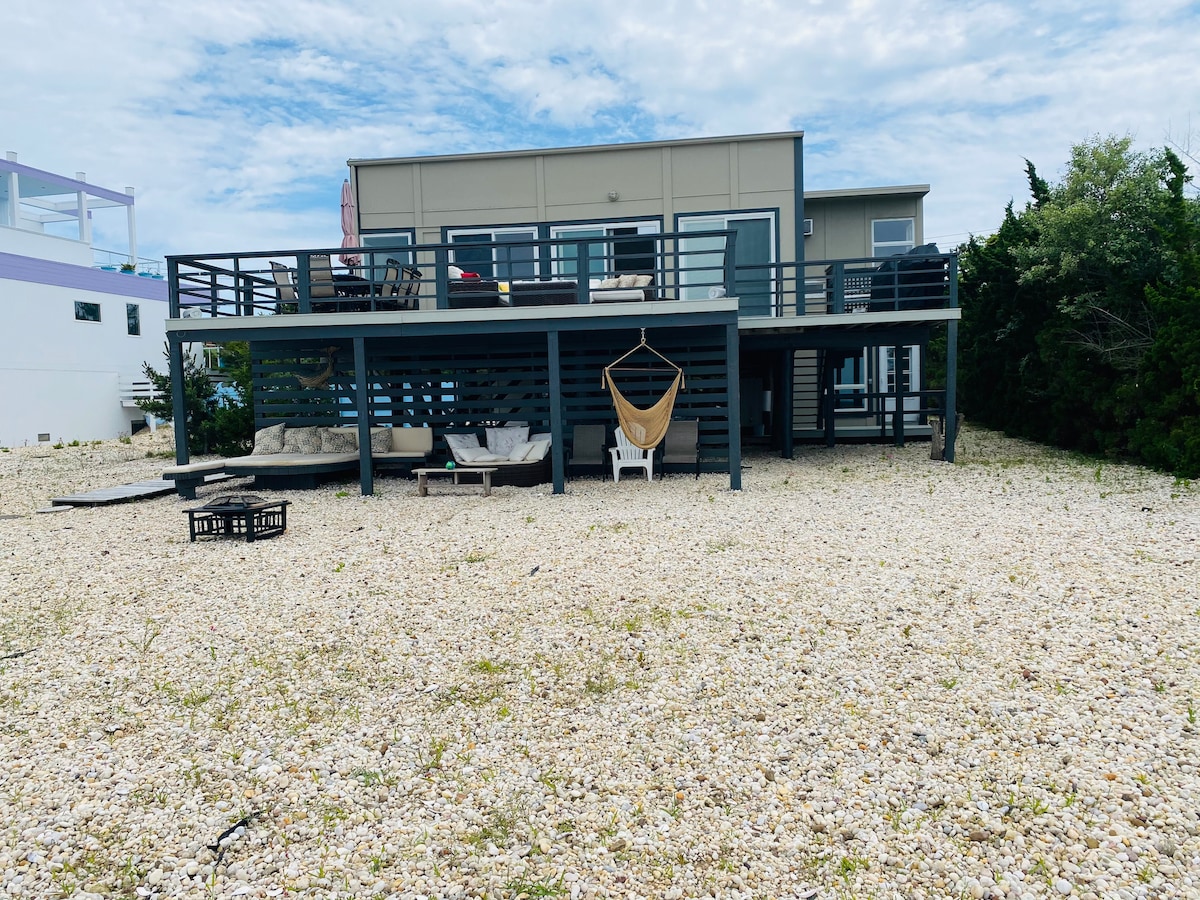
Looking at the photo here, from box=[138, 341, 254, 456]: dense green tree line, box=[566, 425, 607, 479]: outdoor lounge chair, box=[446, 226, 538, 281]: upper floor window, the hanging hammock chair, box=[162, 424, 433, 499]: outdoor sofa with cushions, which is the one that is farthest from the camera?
box=[138, 341, 254, 456]: dense green tree line

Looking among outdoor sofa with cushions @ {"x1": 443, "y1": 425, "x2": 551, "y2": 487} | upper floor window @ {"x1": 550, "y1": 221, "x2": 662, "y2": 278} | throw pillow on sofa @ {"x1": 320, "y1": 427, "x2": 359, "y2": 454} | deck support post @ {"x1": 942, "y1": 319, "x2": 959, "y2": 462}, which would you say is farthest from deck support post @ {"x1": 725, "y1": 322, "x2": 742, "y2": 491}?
throw pillow on sofa @ {"x1": 320, "y1": 427, "x2": 359, "y2": 454}

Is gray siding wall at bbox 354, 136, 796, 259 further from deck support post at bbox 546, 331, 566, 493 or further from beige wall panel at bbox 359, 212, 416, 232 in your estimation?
deck support post at bbox 546, 331, 566, 493

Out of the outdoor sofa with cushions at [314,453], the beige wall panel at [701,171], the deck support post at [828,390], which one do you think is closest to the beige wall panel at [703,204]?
the beige wall panel at [701,171]

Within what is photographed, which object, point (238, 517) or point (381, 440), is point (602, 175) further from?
point (238, 517)

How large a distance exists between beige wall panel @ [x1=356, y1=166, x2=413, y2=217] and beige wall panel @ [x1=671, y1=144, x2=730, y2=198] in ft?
15.2

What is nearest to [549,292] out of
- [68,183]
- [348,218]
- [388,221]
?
[388,221]

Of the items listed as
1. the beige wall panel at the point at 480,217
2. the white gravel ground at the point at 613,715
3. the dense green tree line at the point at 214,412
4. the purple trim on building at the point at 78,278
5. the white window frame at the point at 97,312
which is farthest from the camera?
the white window frame at the point at 97,312

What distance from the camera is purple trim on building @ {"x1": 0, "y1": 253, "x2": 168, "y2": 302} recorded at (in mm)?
20000

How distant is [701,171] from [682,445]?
522cm

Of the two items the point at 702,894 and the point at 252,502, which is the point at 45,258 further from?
the point at 702,894

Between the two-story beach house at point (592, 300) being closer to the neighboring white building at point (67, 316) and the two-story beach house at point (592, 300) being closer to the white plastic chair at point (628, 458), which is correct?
the white plastic chair at point (628, 458)

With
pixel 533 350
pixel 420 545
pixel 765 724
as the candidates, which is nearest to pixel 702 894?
pixel 765 724

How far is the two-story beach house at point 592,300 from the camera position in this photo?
10.1m

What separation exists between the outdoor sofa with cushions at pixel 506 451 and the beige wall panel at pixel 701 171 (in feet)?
16.5
